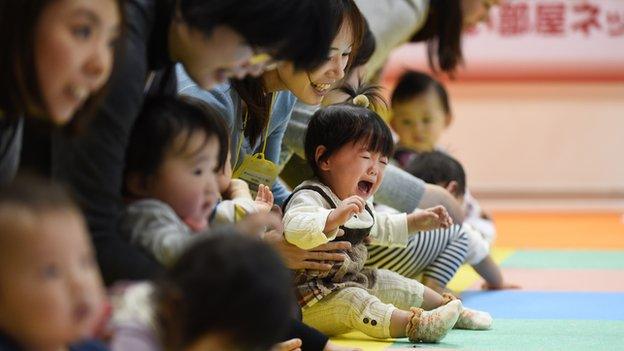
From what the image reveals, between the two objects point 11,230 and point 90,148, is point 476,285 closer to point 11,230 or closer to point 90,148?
point 90,148

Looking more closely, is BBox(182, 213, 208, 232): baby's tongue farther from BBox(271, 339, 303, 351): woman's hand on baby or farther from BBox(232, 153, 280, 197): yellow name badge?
BBox(232, 153, 280, 197): yellow name badge

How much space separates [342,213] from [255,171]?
441mm

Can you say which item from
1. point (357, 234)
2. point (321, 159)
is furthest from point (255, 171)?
point (357, 234)

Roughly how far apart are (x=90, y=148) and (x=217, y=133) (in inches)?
9.2

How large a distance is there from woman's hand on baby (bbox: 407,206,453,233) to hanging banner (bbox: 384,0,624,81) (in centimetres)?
354

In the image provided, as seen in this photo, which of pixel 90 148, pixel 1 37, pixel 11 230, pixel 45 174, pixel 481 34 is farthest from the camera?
pixel 481 34

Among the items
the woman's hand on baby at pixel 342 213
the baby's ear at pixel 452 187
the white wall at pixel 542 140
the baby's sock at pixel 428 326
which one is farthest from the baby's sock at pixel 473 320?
the white wall at pixel 542 140

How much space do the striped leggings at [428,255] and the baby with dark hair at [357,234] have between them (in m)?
0.20

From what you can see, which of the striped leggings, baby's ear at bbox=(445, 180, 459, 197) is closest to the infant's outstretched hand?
the striped leggings

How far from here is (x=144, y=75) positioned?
1757 millimetres

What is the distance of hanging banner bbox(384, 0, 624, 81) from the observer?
6.09m

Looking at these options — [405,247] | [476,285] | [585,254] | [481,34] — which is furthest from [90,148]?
[481,34]

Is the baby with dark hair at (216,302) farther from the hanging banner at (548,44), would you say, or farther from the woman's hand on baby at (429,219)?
the hanging banner at (548,44)

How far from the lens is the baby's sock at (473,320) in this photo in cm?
261
